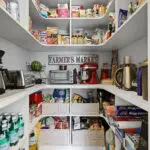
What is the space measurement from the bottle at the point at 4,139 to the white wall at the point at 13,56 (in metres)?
0.78

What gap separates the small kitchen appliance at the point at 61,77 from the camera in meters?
2.35

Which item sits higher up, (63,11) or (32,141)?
(63,11)

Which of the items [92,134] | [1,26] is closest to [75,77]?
[92,134]

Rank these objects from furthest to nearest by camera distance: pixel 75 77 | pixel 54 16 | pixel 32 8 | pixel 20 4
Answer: pixel 75 77
pixel 54 16
pixel 32 8
pixel 20 4

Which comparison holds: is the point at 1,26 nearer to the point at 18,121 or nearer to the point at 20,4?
the point at 20,4

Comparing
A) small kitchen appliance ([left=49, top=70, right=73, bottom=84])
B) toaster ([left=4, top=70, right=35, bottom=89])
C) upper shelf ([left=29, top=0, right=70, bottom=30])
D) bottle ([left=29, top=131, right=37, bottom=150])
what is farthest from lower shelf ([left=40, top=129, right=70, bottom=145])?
upper shelf ([left=29, top=0, right=70, bottom=30])

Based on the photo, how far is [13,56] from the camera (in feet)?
6.44

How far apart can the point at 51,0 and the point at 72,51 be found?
0.72 metres

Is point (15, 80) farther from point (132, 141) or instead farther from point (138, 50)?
point (138, 50)

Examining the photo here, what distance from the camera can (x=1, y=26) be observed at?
1.27 metres

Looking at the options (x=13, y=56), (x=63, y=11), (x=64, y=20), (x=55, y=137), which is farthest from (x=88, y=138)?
(x=63, y=11)

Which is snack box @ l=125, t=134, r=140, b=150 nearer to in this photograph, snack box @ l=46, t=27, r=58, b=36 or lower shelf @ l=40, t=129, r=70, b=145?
A: lower shelf @ l=40, t=129, r=70, b=145

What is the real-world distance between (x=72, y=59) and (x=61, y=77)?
422 millimetres

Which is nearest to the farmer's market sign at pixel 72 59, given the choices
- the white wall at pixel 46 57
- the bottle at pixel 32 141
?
the white wall at pixel 46 57
